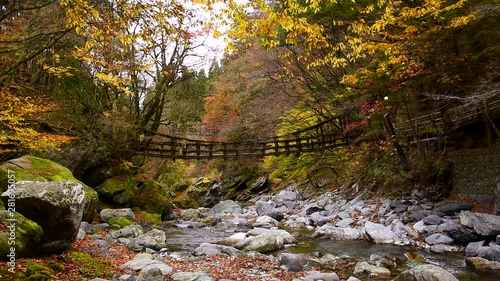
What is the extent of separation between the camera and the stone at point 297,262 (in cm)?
526

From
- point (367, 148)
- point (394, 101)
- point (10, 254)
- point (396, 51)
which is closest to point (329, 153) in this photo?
point (367, 148)

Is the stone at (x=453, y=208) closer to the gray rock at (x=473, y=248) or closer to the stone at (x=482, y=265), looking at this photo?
the gray rock at (x=473, y=248)

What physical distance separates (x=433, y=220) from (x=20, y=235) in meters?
7.17

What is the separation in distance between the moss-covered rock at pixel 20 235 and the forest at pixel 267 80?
1.66 m

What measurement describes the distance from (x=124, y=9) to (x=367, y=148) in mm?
9529

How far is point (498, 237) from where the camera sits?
5.64 m

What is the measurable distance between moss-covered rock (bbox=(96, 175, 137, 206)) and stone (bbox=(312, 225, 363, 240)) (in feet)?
19.8

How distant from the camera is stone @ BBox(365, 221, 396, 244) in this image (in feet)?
22.8

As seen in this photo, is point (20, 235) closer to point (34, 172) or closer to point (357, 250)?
point (34, 172)

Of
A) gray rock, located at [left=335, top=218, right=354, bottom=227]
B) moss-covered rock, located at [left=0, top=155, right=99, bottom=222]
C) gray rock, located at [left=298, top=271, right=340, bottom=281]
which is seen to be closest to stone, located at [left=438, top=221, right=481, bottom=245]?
gray rock, located at [left=335, top=218, right=354, bottom=227]

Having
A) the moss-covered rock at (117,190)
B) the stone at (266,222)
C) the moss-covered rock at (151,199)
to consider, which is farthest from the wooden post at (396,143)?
the moss-covered rock at (117,190)

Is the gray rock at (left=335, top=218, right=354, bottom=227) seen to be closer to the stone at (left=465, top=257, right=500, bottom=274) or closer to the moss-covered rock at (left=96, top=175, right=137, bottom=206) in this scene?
the stone at (left=465, top=257, right=500, bottom=274)

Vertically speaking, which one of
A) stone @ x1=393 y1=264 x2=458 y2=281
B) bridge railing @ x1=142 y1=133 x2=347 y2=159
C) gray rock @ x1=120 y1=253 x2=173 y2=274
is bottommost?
gray rock @ x1=120 y1=253 x2=173 y2=274

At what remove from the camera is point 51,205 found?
4.51m
